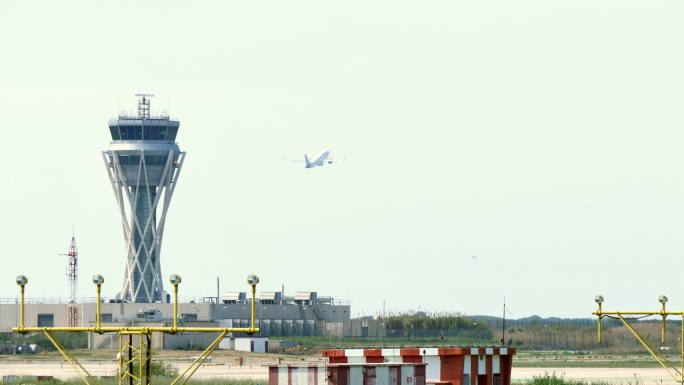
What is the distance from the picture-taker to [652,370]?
440 feet

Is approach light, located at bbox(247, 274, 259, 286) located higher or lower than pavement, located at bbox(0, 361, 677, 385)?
higher

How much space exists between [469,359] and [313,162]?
423 feet

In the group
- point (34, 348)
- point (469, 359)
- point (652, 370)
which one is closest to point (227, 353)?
point (34, 348)

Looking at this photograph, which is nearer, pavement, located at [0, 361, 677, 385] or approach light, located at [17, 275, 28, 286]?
approach light, located at [17, 275, 28, 286]

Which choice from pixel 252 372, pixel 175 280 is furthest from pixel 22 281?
pixel 252 372

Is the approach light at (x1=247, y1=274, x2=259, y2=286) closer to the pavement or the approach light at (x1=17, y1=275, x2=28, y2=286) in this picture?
the approach light at (x1=17, y1=275, x2=28, y2=286)

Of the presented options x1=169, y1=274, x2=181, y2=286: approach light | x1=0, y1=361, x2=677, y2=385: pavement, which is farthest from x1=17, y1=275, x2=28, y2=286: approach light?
x1=0, y1=361, x2=677, y2=385: pavement

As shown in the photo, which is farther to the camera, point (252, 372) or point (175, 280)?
point (252, 372)

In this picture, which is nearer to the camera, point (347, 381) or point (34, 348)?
point (347, 381)

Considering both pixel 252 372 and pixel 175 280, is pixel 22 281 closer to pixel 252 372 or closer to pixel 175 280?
pixel 175 280

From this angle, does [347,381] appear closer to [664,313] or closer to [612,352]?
[664,313]

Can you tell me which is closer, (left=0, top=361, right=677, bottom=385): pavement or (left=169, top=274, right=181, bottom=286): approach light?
(left=169, top=274, right=181, bottom=286): approach light

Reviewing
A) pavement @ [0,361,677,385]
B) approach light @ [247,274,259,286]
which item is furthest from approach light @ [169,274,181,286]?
pavement @ [0,361,677,385]

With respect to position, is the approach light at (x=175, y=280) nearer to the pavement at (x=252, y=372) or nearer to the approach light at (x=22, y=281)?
the approach light at (x=22, y=281)
